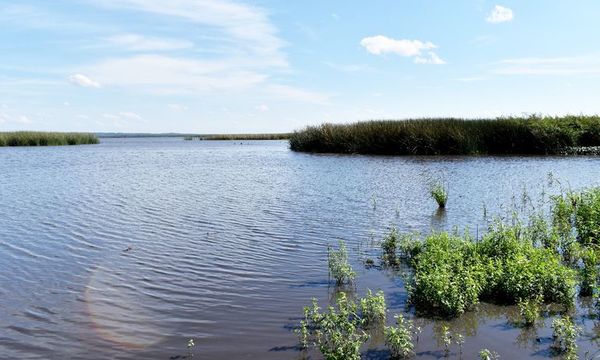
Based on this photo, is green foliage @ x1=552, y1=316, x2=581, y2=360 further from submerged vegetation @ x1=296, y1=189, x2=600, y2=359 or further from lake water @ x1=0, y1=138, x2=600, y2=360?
lake water @ x1=0, y1=138, x2=600, y2=360

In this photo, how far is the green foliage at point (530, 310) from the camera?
7316 millimetres

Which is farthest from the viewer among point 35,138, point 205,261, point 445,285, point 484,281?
point 35,138

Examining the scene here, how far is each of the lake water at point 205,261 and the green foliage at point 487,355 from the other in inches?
9.4

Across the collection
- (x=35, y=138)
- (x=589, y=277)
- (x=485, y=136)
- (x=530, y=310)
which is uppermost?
(x=485, y=136)

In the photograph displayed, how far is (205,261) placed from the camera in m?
11.2

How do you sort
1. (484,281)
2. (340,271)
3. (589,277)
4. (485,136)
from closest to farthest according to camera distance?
(484,281)
(589,277)
(340,271)
(485,136)

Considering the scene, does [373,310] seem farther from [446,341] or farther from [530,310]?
[530,310]

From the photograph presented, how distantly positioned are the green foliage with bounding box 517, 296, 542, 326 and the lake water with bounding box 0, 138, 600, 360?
0.62 feet

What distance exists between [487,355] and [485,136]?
1638 inches

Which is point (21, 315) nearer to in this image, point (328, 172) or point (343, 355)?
point (343, 355)

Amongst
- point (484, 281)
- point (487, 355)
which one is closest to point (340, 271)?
point (484, 281)

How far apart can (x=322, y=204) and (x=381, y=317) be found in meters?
11.6

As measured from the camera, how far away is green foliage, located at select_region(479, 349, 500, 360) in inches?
230

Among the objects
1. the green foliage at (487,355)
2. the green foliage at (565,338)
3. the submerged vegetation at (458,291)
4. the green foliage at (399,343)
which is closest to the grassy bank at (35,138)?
the submerged vegetation at (458,291)
